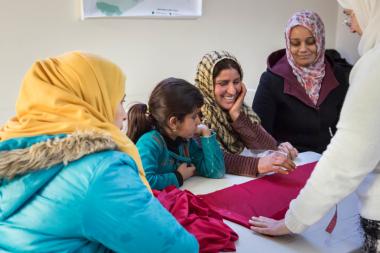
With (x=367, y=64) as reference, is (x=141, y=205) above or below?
below

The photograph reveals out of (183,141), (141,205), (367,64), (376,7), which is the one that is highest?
(376,7)

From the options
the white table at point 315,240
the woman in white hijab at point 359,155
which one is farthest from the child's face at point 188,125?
the woman in white hijab at point 359,155

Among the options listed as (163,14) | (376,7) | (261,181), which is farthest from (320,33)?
(376,7)

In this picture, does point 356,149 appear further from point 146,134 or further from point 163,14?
point 163,14

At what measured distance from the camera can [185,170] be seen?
157 centimetres

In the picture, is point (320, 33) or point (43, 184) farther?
point (320, 33)

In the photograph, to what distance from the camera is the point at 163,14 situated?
8.19 feet

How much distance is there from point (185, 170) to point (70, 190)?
2.61 ft

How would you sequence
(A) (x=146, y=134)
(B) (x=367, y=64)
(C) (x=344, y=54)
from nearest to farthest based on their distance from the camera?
1. (B) (x=367, y=64)
2. (A) (x=146, y=134)
3. (C) (x=344, y=54)

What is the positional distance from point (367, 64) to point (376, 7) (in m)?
0.21

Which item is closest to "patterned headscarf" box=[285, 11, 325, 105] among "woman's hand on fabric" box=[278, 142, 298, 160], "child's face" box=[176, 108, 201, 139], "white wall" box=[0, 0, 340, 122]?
"woman's hand on fabric" box=[278, 142, 298, 160]

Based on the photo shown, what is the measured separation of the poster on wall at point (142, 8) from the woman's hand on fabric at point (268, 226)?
1.53 meters

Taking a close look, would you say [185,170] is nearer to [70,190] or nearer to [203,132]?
[203,132]

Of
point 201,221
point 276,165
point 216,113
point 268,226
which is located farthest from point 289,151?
point 201,221
